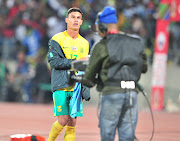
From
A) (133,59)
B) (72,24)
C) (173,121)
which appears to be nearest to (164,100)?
(173,121)

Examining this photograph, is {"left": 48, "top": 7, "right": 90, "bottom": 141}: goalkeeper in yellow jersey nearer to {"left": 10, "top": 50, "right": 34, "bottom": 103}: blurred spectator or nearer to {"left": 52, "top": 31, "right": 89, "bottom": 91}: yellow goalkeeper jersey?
{"left": 52, "top": 31, "right": 89, "bottom": 91}: yellow goalkeeper jersey

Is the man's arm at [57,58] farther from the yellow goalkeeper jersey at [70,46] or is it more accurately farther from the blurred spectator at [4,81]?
the blurred spectator at [4,81]

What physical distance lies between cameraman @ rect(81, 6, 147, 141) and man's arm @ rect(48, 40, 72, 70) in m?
1.47

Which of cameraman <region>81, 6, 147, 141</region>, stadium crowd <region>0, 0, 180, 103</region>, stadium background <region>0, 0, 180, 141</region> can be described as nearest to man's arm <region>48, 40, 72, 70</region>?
cameraman <region>81, 6, 147, 141</region>

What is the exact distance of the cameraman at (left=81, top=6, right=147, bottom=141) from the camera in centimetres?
571

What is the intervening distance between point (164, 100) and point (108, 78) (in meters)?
13.0

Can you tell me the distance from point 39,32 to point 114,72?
46.7 feet

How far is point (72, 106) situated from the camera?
24.2 feet

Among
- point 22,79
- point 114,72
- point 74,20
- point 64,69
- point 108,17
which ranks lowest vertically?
point 114,72

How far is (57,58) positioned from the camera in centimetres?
735

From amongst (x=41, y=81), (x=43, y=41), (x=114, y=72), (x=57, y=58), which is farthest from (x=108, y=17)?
(x=43, y=41)

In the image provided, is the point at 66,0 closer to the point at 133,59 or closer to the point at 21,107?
the point at 21,107

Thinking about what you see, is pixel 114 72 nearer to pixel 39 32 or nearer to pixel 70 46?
pixel 70 46

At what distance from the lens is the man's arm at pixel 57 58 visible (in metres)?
7.30
